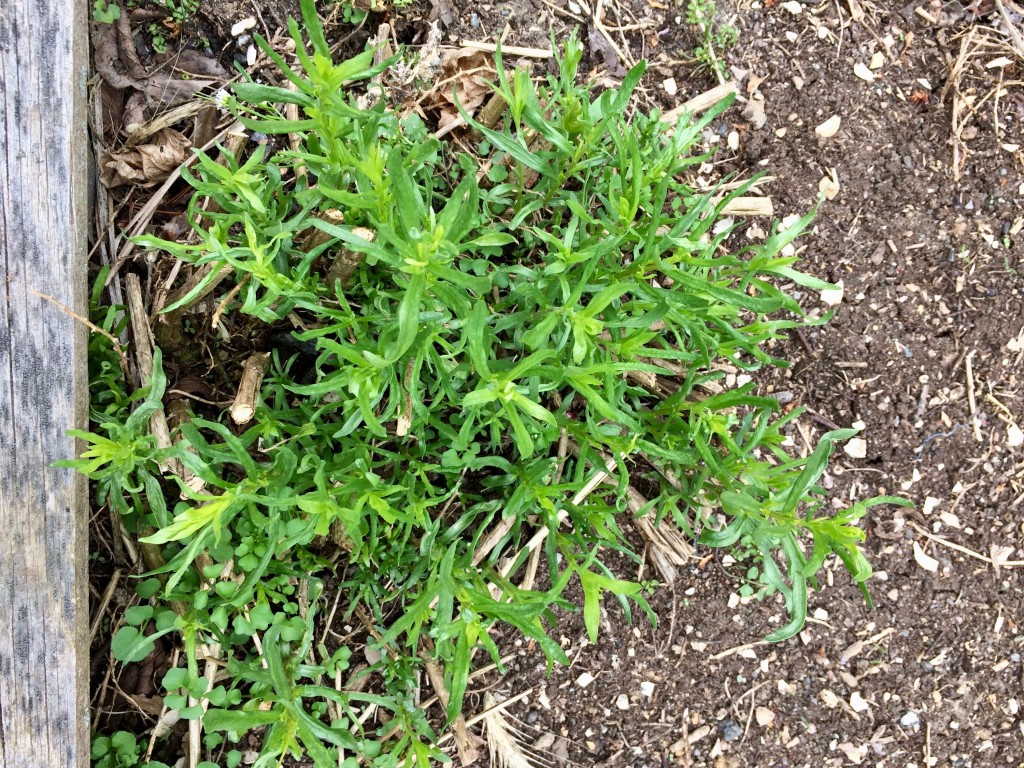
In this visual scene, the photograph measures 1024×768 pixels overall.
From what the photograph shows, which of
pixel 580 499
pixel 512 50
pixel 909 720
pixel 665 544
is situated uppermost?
pixel 512 50

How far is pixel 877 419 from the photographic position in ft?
8.64

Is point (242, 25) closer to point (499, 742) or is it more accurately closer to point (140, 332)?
point (140, 332)

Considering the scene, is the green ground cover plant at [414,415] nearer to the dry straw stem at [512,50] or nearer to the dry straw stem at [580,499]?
the dry straw stem at [580,499]

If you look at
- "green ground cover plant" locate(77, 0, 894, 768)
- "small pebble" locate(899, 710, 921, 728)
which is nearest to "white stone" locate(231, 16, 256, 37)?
"green ground cover plant" locate(77, 0, 894, 768)

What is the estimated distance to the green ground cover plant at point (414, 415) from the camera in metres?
1.59

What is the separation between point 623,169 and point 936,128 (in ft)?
5.48

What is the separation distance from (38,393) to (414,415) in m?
0.96

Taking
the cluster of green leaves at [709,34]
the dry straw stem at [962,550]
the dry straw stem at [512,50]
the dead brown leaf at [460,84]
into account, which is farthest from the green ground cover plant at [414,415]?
the dry straw stem at [962,550]

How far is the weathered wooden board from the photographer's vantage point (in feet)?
6.11

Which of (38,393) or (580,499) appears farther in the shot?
(580,499)

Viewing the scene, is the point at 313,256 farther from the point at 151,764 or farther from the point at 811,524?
the point at 151,764

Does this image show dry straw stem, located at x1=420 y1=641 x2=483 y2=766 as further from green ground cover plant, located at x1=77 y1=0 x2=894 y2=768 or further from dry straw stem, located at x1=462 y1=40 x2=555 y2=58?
dry straw stem, located at x1=462 y1=40 x2=555 y2=58

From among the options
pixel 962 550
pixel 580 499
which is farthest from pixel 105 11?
pixel 962 550

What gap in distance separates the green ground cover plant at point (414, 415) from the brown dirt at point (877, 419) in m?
0.52
